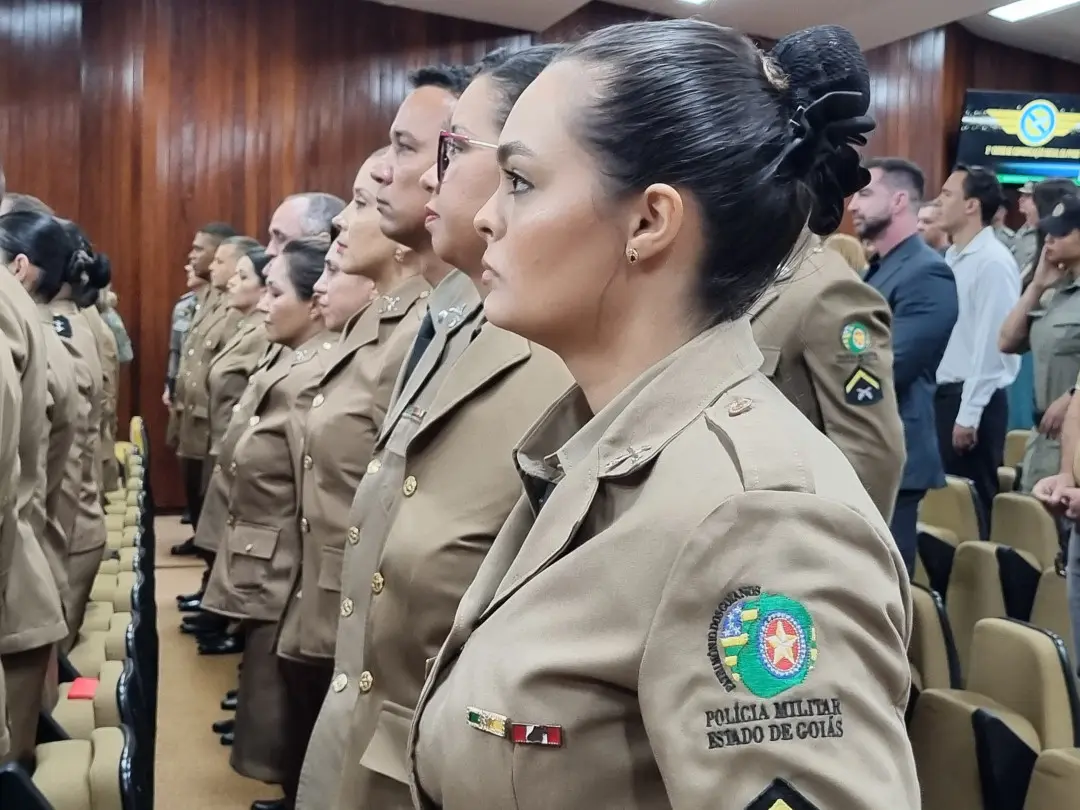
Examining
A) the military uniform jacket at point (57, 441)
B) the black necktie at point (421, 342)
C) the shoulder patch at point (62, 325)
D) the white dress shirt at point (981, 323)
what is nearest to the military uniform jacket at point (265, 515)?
the military uniform jacket at point (57, 441)

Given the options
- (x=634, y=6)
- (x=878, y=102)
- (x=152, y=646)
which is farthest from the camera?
(x=878, y=102)

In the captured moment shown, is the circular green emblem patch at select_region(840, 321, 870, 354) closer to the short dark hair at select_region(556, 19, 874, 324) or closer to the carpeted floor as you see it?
the short dark hair at select_region(556, 19, 874, 324)

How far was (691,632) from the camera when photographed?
2.70ft

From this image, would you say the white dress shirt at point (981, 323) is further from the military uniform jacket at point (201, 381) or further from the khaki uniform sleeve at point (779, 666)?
the khaki uniform sleeve at point (779, 666)

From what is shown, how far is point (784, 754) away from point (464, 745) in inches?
10.5

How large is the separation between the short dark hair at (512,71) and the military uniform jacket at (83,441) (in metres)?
2.39

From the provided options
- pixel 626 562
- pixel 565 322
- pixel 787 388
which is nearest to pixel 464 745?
pixel 626 562

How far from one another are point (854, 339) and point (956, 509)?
1636 millimetres

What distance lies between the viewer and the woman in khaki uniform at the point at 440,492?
62.1 inches

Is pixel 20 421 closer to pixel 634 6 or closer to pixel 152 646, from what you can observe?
pixel 152 646

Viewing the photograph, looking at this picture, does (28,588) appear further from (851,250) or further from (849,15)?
(849,15)

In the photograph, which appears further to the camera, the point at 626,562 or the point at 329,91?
the point at 329,91

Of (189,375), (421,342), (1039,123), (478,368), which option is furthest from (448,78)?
(1039,123)

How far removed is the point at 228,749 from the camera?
4.07 meters
